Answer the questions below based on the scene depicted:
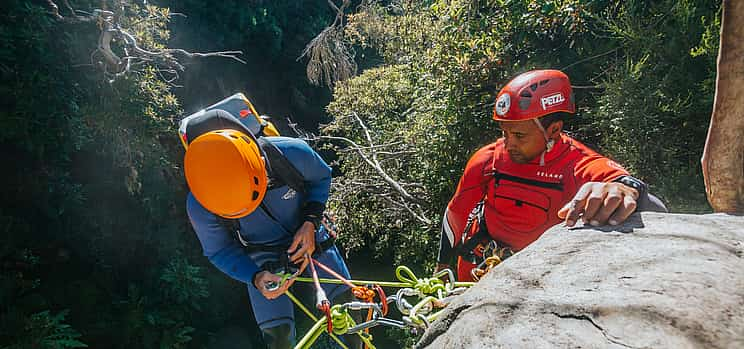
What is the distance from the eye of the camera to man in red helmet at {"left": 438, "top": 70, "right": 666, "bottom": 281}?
1832 millimetres

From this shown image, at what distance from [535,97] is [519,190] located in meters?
0.39

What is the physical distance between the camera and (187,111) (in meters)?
10.1

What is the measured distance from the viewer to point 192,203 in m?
2.05

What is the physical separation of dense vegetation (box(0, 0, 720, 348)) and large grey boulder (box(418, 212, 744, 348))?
7.66 ft

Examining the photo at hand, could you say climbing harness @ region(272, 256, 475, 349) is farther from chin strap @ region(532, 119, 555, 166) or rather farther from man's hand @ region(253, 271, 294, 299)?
chin strap @ region(532, 119, 555, 166)

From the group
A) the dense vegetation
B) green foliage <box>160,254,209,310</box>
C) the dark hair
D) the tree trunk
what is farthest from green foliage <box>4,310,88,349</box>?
the tree trunk

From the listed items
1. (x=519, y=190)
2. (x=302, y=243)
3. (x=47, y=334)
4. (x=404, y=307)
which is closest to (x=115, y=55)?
(x=47, y=334)

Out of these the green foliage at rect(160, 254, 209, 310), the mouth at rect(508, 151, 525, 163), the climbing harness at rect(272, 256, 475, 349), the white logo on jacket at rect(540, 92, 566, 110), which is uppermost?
the white logo on jacket at rect(540, 92, 566, 110)

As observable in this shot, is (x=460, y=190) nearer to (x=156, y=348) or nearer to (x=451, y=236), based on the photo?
(x=451, y=236)

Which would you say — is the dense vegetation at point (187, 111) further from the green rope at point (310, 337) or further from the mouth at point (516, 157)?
the green rope at point (310, 337)

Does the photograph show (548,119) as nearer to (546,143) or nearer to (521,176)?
(546,143)

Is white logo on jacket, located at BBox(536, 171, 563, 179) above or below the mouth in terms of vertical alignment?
below

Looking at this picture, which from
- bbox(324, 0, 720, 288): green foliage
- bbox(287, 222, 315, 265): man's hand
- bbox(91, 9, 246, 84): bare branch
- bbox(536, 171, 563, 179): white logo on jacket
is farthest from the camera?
bbox(91, 9, 246, 84): bare branch

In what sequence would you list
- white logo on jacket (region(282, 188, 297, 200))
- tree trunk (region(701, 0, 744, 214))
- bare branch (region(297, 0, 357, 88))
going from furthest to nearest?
bare branch (region(297, 0, 357, 88)) → white logo on jacket (region(282, 188, 297, 200)) → tree trunk (region(701, 0, 744, 214))
